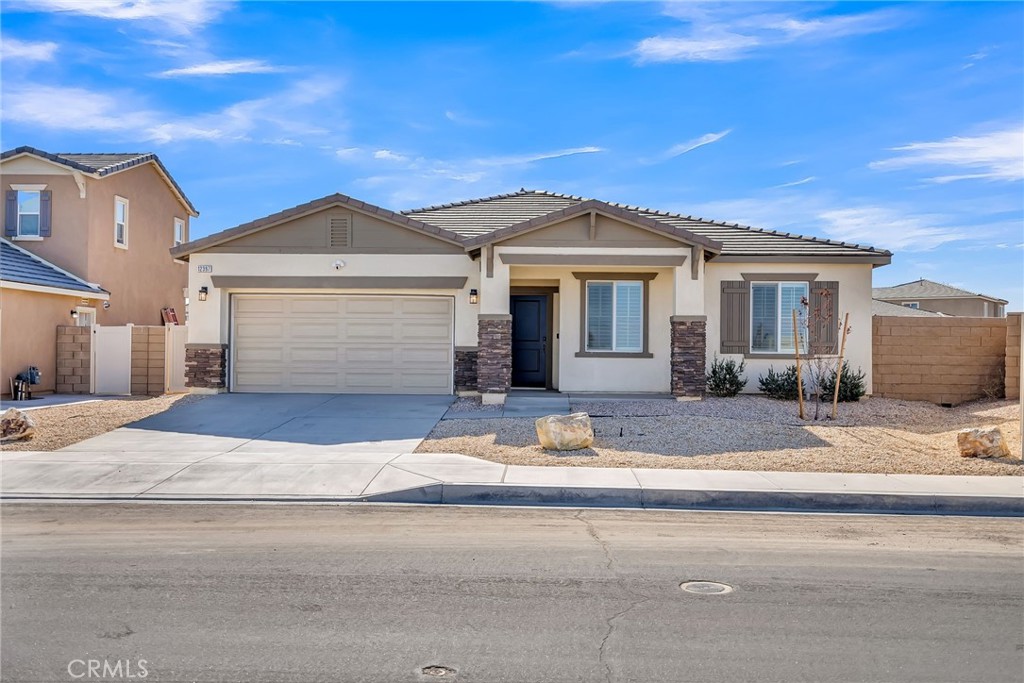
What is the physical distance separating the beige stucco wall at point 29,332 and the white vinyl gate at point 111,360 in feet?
4.09

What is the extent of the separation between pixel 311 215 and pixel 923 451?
516 inches

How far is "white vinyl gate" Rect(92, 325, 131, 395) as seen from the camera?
19.1 m

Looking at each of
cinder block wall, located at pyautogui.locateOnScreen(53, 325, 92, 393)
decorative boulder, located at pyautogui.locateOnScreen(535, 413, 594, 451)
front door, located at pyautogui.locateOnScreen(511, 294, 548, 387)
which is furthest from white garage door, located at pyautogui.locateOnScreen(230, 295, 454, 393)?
decorative boulder, located at pyautogui.locateOnScreen(535, 413, 594, 451)

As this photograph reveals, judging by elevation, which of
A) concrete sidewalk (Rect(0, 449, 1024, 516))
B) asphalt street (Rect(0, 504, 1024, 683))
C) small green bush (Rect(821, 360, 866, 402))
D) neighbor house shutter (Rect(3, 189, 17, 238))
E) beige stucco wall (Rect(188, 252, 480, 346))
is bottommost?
asphalt street (Rect(0, 504, 1024, 683))

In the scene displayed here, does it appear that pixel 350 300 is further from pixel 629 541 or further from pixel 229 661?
pixel 229 661

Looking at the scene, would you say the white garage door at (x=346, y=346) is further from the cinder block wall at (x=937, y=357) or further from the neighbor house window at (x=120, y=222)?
the cinder block wall at (x=937, y=357)

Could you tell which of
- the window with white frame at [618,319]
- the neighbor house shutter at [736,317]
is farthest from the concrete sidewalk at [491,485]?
the neighbor house shutter at [736,317]

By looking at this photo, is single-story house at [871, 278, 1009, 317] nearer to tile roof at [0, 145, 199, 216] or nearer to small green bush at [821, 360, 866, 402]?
small green bush at [821, 360, 866, 402]

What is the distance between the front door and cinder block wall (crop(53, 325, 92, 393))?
10.7 metres

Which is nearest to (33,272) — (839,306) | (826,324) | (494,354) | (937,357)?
(494,354)

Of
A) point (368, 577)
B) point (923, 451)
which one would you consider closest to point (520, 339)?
point (923, 451)

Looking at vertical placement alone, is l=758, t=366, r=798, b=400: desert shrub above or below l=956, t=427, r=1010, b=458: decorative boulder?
above

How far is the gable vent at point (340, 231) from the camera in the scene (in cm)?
1780

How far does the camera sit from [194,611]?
207 inches
